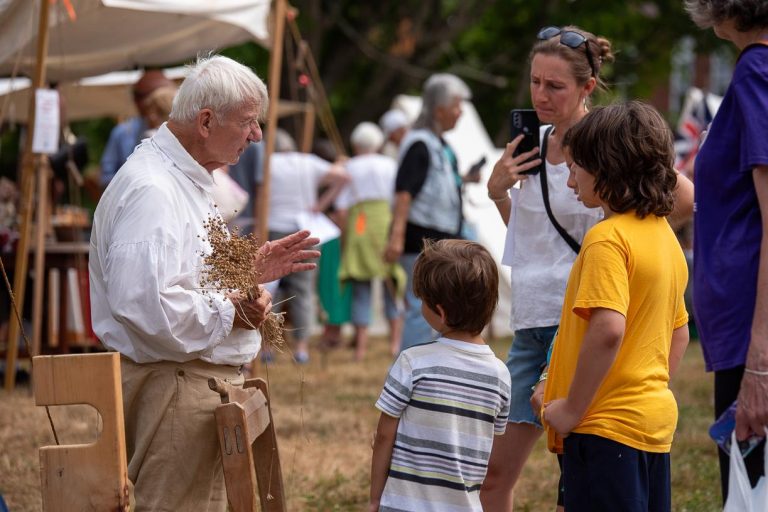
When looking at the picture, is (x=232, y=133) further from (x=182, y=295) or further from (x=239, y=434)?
(x=239, y=434)

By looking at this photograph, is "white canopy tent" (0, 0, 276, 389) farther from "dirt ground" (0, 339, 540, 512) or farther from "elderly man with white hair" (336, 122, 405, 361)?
"elderly man with white hair" (336, 122, 405, 361)

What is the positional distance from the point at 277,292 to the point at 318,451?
3918 millimetres

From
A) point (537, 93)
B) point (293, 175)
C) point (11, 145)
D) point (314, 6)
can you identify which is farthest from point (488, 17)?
point (537, 93)

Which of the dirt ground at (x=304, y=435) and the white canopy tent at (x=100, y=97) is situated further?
the white canopy tent at (x=100, y=97)

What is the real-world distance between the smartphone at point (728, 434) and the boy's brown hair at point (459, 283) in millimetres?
703

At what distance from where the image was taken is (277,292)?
9711mm

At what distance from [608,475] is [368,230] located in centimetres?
753

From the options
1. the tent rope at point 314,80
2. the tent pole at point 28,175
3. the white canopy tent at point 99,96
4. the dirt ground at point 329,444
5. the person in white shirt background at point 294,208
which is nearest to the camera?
the dirt ground at point 329,444

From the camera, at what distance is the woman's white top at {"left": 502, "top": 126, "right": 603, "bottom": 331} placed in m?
3.71

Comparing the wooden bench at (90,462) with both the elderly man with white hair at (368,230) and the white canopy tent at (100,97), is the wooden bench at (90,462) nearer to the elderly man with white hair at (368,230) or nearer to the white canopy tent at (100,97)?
the elderly man with white hair at (368,230)

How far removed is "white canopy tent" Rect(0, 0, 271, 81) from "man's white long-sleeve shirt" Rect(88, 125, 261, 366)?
317 centimetres

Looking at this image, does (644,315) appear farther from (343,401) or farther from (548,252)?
(343,401)

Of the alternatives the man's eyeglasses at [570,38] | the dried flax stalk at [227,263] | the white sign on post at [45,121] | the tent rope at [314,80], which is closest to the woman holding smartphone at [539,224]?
the man's eyeglasses at [570,38]

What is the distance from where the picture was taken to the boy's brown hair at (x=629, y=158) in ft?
9.48
